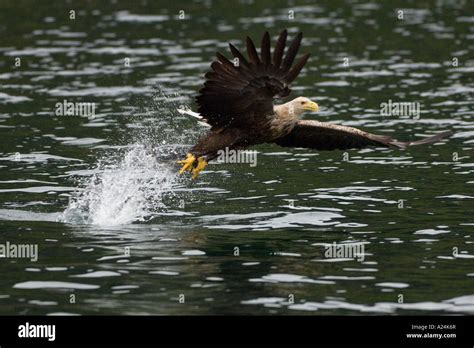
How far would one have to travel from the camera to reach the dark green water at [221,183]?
39.6 feet

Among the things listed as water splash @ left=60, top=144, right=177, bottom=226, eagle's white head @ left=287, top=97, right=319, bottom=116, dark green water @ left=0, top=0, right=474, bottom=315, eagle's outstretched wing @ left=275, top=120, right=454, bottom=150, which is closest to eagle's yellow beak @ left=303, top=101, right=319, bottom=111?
eagle's white head @ left=287, top=97, right=319, bottom=116

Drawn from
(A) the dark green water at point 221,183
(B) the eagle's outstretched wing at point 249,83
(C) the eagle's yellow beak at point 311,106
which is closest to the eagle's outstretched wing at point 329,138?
(A) the dark green water at point 221,183

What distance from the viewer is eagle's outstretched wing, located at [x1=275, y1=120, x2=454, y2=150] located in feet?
50.8

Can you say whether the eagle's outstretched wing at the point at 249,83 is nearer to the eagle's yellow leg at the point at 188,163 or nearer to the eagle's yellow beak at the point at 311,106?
the eagle's yellow beak at the point at 311,106

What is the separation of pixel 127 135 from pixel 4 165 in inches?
103

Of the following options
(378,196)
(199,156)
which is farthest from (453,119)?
(199,156)

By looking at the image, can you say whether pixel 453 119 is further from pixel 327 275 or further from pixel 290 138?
pixel 327 275

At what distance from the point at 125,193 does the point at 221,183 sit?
1.99 metres

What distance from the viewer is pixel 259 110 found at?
46.4 ft

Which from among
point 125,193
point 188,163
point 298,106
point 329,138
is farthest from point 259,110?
point 125,193

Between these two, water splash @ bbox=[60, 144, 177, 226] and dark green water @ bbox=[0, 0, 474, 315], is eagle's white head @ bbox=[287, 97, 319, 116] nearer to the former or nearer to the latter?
dark green water @ bbox=[0, 0, 474, 315]

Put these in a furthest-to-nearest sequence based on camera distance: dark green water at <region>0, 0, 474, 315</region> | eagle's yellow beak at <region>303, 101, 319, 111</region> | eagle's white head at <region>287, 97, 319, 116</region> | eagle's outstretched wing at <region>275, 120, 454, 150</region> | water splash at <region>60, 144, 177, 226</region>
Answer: eagle's outstretched wing at <region>275, 120, 454, 150</region> < water splash at <region>60, 144, 177, 226</region> < eagle's white head at <region>287, 97, 319, 116</region> < eagle's yellow beak at <region>303, 101, 319, 111</region> < dark green water at <region>0, 0, 474, 315</region>

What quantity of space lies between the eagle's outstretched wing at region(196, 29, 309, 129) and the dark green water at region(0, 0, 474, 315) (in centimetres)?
154

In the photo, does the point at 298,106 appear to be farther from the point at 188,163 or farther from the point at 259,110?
the point at 188,163
